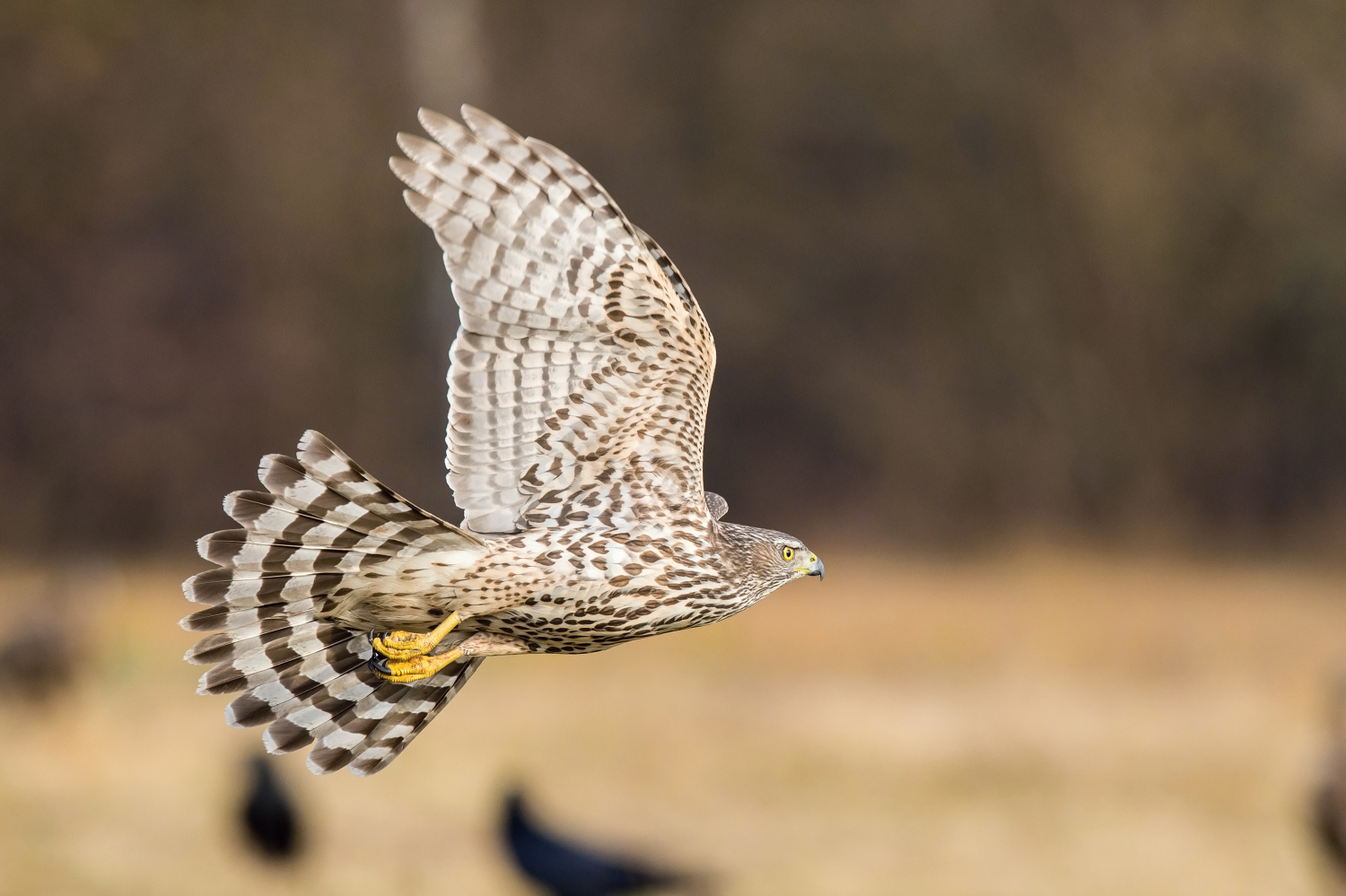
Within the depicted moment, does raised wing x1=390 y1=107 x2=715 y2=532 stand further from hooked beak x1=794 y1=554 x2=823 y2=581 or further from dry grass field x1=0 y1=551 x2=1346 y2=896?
dry grass field x1=0 y1=551 x2=1346 y2=896

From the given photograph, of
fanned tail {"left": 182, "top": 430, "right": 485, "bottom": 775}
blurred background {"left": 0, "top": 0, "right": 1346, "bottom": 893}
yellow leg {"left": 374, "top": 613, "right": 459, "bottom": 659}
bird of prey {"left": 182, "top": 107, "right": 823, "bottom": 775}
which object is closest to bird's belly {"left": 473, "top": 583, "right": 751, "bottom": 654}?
bird of prey {"left": 182, "top": 107, "right": 823, "bottom": 775}

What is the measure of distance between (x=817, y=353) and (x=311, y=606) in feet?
40.1

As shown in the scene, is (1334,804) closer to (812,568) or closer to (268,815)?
(812,568)

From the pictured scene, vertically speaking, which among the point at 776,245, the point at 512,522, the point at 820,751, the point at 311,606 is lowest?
the point at 820,751

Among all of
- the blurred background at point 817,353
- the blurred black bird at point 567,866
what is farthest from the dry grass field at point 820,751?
the blurred black bird at point 567,866

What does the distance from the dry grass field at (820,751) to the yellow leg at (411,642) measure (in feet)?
17.1

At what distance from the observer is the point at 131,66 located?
15922 millimetres

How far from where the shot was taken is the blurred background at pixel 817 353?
12078mm

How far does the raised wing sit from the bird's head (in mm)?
162

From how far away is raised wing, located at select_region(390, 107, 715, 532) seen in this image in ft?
14.1

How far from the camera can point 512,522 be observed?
4.48 meters

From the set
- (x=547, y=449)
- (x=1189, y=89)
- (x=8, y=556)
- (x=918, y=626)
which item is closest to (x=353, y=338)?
(x=8, y=556)

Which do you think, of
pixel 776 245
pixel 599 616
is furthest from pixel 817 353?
pixel 599 616

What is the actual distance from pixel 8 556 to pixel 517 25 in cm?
783
